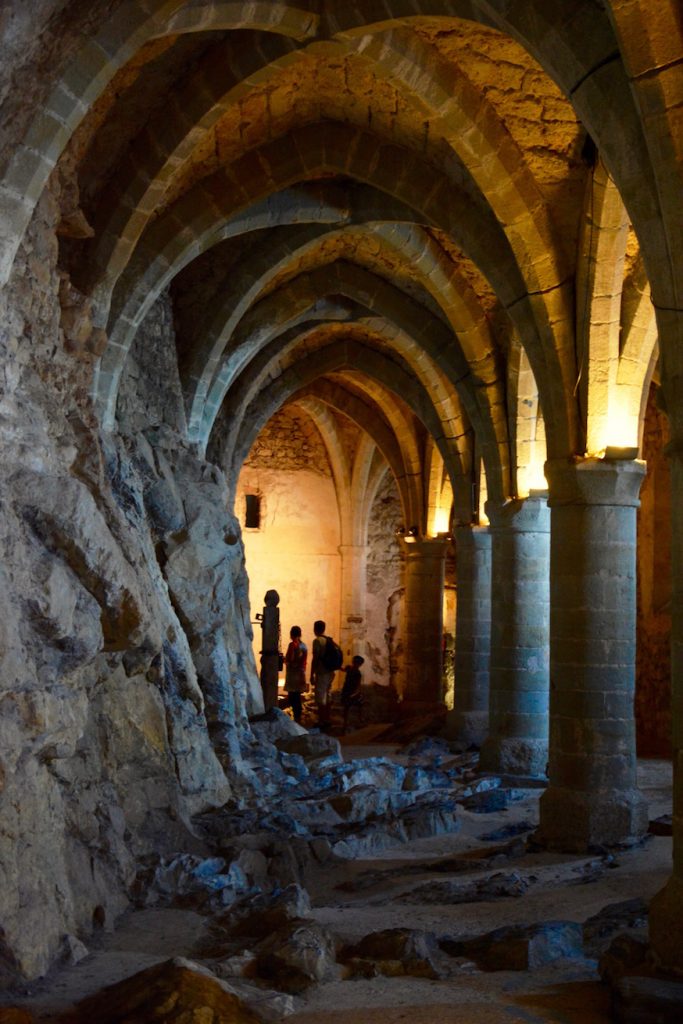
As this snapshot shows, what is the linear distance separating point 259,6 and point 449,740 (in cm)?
941

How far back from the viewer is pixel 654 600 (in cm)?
1265

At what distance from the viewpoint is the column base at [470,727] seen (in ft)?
42.3

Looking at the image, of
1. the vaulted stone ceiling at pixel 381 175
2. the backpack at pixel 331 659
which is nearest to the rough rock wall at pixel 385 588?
the backpack at pixel 331 659

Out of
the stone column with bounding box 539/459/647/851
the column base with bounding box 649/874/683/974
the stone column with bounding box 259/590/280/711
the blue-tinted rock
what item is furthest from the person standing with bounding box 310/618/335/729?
the column base with bounding box 649/874/683/974

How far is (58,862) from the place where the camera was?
464 centimetres

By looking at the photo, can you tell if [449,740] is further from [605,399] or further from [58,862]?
[58,862]

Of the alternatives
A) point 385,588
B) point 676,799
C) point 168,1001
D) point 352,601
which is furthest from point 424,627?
point 168,1001

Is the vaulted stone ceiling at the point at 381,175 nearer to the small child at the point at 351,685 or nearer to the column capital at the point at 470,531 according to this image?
the column capital at the point at 470,531

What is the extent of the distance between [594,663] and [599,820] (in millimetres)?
1029

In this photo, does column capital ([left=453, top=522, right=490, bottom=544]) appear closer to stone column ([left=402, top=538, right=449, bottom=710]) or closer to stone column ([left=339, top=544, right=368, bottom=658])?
stone column ([left=402, top=538, right=449, bottom=710])

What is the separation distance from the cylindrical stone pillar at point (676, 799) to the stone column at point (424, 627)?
477 inches

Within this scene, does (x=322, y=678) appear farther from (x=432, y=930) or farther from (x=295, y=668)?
(x=432, y=930)

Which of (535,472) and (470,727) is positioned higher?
(535,472)

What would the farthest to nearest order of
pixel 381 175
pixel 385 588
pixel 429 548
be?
pixel 385 588 → pixel 429 548 → pixel 381 175
